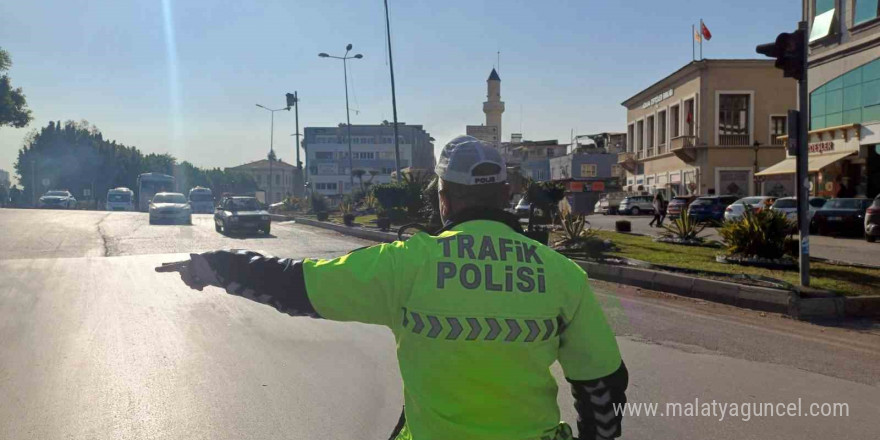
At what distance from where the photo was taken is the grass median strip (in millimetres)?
9633

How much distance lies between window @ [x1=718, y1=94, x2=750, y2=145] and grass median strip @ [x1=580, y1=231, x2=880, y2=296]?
3383cm

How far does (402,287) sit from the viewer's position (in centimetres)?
179

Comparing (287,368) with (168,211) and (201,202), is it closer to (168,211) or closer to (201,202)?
(168,211)

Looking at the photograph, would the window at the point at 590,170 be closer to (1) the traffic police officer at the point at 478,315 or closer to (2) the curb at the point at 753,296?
(2) the curb at the point at 753,296

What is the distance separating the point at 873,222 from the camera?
60.8 ft

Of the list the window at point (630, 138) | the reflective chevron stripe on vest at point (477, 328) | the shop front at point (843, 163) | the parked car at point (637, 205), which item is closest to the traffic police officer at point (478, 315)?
the reflective chevron stripe on vest at point (477, 328)

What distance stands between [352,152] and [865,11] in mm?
79687

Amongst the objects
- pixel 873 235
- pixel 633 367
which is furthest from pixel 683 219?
pixel 633 367

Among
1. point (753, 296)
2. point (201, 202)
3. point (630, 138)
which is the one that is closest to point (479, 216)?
point (753, 296)

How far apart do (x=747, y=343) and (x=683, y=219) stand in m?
10.6

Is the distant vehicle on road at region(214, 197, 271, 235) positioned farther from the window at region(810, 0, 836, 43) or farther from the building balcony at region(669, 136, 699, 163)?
the building balcony at region(669, 136, 699, 163)

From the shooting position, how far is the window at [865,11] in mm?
26531

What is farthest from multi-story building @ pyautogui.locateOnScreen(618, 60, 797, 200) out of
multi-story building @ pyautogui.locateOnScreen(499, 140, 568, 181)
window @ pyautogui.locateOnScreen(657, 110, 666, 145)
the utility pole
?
multi-story building @ pyautogui.locateOnScreen(499, 140, 568, 181)

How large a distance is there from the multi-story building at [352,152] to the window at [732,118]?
181ft
